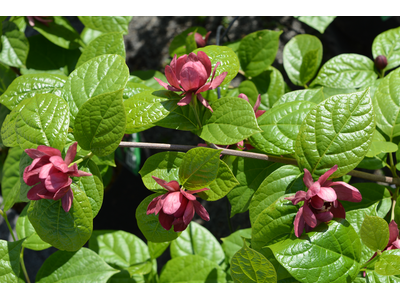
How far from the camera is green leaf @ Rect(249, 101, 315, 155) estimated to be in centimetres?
67

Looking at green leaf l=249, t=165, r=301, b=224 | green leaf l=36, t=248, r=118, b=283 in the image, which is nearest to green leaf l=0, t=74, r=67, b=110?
green leaf l=36, t=248, r=118, b=283

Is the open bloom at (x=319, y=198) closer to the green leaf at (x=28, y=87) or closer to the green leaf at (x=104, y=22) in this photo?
the green leaf at (x=28, y=87)

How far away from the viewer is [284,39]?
7.06 ft

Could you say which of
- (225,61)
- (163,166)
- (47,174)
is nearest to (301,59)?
(225,61)

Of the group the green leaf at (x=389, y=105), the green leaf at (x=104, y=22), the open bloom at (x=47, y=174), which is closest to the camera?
the open bloom at (x=47, y=174)

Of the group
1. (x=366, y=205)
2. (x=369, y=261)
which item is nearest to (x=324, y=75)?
(x=366, y=205)

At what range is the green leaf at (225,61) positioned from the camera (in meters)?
0.70

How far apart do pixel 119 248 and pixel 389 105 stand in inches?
41.4

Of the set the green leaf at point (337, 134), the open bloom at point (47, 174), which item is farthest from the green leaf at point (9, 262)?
the green leaf at point (337, 134)

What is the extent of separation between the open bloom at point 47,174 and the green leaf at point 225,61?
0.39 metres

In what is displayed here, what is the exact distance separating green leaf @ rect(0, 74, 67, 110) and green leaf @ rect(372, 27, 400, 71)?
108 cm

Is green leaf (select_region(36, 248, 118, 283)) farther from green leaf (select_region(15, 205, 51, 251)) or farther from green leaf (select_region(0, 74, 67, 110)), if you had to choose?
green leaf (select_region(0, 74, 67, 110))

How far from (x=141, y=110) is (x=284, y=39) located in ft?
6.00

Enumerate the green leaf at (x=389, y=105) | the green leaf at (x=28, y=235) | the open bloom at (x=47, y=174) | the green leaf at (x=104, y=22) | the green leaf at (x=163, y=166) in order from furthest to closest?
the green leaf at (x=104, y=22), the green leaf at (x=28, y=235), the green leaf at (x=389, y=105), the green leaf at (x=163, y=166), the open bloom at (x=47, y=174)
